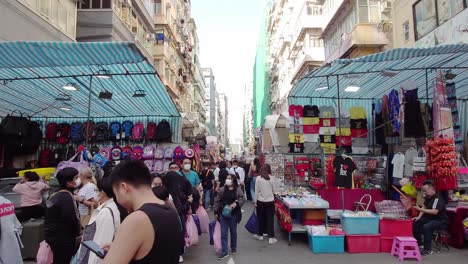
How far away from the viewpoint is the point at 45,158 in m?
13.1

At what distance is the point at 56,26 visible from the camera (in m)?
13.2

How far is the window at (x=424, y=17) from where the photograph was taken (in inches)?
497

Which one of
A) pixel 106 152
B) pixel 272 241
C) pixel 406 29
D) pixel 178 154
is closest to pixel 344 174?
pixel 272 241

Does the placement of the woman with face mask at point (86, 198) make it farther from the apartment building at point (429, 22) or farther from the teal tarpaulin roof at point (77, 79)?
the apartment building at point (429, 22)

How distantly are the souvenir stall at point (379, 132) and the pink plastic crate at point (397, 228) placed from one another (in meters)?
0.02

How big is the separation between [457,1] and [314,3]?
19.2 metres

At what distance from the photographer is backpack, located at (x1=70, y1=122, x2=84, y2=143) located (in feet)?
44.7

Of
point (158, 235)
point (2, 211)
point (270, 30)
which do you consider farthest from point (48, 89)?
point (270, 30)

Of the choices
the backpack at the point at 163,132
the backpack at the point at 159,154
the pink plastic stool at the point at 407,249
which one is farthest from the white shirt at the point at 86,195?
the backpack at the point at 163,132

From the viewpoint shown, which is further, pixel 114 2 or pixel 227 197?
pixel 114 2

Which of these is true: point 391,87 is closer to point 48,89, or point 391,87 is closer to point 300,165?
point 300,165

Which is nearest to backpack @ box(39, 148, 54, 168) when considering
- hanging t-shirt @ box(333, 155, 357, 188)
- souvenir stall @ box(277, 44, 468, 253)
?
souvenir stall @ box(277, 44, 468, 253)

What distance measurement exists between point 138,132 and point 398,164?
8.89m

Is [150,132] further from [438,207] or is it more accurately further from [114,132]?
[438,207]
